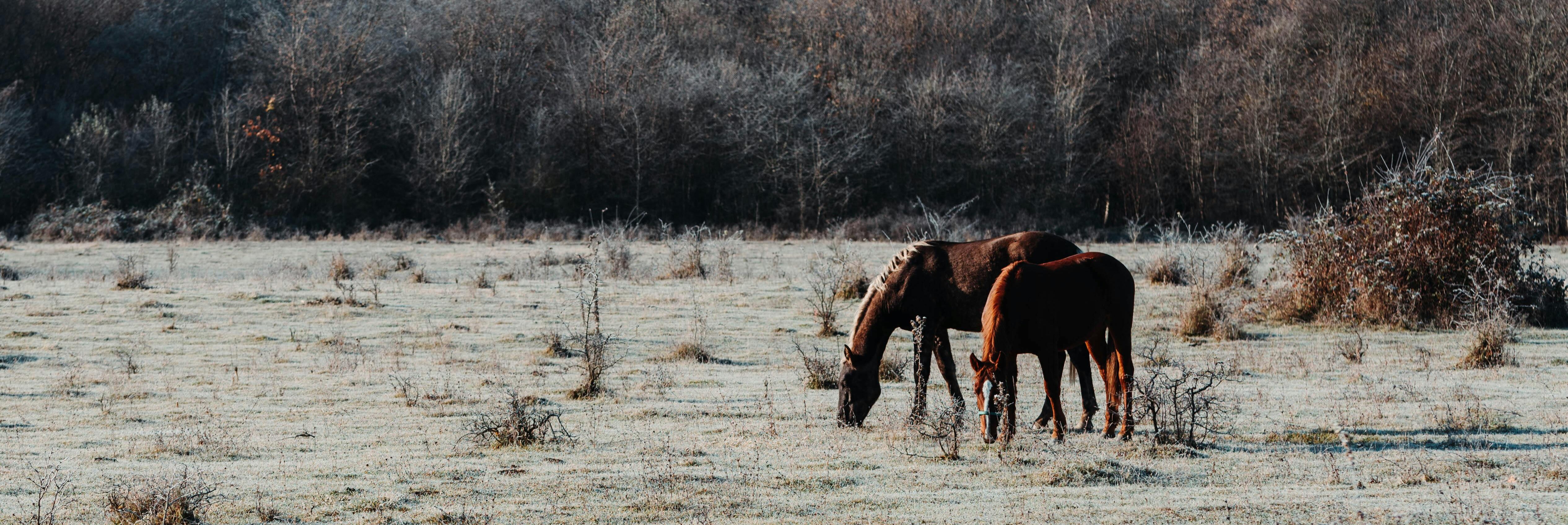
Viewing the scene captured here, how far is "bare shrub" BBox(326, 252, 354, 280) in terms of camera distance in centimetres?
2356

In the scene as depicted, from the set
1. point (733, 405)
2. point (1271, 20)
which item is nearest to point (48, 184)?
point (733, 405)

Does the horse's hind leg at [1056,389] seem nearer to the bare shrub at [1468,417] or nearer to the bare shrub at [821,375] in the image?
the bare shrub at [1468,417]

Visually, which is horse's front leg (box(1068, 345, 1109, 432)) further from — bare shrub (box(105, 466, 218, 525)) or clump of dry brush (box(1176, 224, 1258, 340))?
clump of dry brush (box(1176, 224, 1258, 340))

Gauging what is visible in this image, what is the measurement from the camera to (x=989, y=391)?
8.37 meters

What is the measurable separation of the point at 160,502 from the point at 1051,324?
5.56m

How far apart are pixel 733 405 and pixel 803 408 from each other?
75 cm

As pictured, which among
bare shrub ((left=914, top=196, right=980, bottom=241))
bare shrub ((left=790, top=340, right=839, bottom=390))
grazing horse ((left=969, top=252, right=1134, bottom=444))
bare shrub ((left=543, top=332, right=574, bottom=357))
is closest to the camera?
grazing horse ((left=969, top=252, right=1134, bottom=444))

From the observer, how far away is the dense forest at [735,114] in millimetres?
41094

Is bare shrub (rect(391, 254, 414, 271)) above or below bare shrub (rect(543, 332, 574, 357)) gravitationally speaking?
above

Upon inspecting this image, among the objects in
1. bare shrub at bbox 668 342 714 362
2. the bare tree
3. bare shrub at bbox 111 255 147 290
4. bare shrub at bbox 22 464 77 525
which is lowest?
bare shrub at bbox 22 464 77 525

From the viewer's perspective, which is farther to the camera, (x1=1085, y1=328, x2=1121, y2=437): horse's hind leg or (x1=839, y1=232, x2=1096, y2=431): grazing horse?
(x1=839, y1=232, x2=1096, y2=431): grazing horse

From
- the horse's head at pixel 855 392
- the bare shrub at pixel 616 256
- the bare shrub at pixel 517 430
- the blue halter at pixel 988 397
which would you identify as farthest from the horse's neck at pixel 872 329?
the bare shrub at pixel 616 256

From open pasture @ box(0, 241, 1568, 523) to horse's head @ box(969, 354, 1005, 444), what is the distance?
247 mm

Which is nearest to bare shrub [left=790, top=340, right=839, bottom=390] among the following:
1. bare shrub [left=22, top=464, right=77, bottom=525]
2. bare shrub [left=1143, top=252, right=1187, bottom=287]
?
bare shrub [left=22, top=464, right=77, bottom=525]
